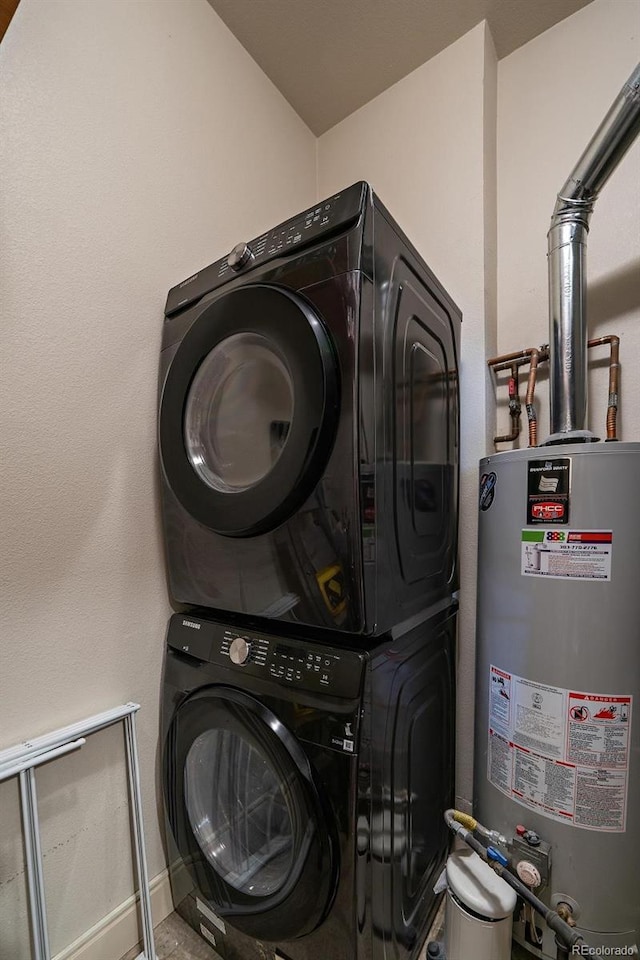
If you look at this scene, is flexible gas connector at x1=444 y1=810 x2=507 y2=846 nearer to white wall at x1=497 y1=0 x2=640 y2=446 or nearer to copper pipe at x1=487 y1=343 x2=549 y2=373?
white wall at x1=497 y1=0 x2=640 y2=446

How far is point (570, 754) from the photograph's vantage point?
960 millimetres

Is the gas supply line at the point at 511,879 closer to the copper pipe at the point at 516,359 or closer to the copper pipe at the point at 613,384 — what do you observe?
the copper pipe at the point at 613,384

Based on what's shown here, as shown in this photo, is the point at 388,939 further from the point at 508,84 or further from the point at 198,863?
the point at 508,84

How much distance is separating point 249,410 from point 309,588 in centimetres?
47

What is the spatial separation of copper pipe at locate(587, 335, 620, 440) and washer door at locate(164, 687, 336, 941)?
119 centimetres

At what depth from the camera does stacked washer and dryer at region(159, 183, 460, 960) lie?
0.84 m

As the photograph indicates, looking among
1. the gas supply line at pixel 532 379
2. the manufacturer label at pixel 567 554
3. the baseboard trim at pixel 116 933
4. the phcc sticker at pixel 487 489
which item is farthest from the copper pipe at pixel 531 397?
the baseboard trim at pixel 116 933

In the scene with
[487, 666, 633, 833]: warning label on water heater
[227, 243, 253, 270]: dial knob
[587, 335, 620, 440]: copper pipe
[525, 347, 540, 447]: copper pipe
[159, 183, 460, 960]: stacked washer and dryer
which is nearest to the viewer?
[159, 183, 460, 960]: stacked washer and dryer

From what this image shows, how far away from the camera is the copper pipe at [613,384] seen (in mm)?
1243

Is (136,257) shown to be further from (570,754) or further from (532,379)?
(570,754)

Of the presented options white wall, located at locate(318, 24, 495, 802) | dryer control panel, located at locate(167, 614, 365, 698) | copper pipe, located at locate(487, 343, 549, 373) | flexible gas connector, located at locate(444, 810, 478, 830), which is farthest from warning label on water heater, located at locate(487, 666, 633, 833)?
copper pipe, located at locate(487, 343, 549, 373)

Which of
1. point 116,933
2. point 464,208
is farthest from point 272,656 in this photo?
point 464,208

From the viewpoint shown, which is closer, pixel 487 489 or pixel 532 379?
pixel 487 489

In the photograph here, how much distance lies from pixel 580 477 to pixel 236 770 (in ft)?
3.62
